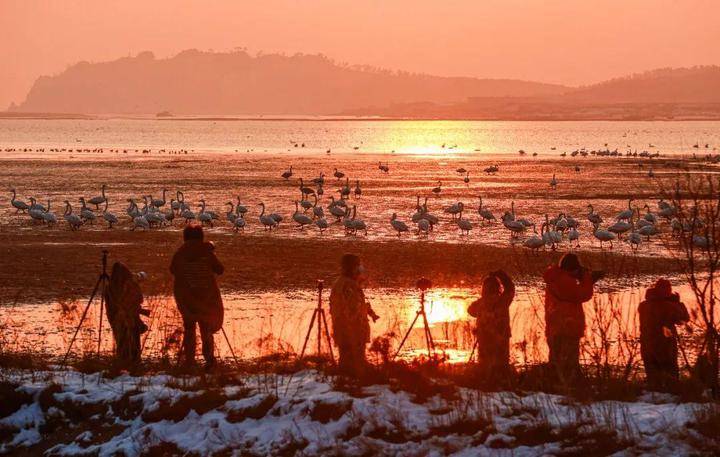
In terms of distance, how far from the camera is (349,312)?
12.0 meters

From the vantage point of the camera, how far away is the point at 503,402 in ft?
35.7

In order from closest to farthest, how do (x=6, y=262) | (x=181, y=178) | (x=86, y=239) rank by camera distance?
(x=6, y=262)
(x=86, y=239)
(x=181, y=178)

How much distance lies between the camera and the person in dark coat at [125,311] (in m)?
13.0

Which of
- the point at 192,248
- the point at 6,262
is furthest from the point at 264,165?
the point at 192,248

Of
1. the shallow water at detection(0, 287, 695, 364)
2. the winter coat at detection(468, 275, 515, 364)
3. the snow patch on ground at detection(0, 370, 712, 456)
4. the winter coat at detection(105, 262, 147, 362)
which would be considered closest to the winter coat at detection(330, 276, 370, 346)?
the snow patch on ground at detection(0, 370, 712, 456)

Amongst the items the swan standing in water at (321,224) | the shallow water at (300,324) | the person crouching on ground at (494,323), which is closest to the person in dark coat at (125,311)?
the shallow water at (300,324)

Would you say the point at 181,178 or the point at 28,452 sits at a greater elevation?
the point at 181,178

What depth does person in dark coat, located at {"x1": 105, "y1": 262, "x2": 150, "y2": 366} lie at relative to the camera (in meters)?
13.0

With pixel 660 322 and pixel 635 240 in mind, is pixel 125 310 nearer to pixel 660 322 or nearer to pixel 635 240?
pixel 660 322

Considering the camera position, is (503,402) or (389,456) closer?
(389,456)

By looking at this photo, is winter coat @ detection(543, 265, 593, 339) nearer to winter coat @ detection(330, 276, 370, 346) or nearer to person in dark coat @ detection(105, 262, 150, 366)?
winter coat @ detection(330, 276, 370, 346)

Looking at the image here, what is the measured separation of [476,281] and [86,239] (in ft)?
38.6

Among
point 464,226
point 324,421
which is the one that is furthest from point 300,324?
point 464,226

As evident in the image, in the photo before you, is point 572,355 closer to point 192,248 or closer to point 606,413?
point 606,413
